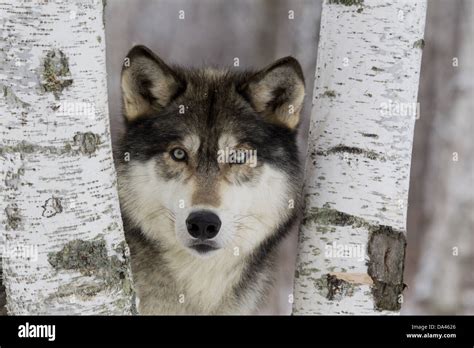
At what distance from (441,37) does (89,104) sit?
5.50 m

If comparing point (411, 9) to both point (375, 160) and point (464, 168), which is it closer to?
point (375, 160)

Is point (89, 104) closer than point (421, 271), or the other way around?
point (89, 104)

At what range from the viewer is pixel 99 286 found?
2.11 metres

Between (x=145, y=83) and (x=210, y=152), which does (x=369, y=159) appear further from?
(x=145, y=83)

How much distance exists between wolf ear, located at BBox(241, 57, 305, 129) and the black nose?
0.67 m

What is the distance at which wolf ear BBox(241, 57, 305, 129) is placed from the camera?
294cm

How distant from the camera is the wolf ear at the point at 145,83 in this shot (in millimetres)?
2934

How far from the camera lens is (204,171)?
2865 millimetres

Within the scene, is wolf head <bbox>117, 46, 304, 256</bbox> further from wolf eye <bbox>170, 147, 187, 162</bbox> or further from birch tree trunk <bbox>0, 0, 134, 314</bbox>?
birch tree trunk <bbox>0, 0, 134, 314</bbox>

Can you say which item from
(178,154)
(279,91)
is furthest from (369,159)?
(178,154)

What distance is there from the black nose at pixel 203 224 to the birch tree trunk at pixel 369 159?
0.43 meters

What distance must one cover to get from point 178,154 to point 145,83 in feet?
1.26

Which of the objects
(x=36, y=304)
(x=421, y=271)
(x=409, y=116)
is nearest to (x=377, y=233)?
(x=409, y=116)

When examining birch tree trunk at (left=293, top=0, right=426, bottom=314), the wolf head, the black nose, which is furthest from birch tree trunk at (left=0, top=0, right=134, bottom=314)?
birch tree trunk at (left=293, top=0, right=426, bottom=314)
